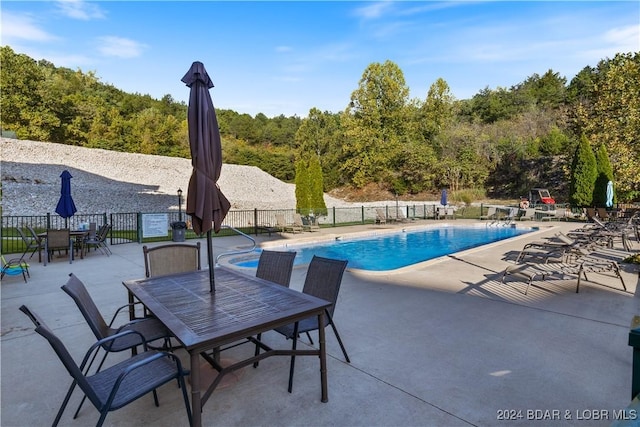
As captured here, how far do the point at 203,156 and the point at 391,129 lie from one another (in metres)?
32.4

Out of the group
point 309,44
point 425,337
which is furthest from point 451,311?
point 309,44

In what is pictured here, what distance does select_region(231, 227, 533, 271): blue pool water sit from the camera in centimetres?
948

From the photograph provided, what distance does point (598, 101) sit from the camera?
17.5m

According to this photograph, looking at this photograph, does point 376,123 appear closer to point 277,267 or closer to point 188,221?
point 188,221

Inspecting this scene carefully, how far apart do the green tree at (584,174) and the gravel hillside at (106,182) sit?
667 inches

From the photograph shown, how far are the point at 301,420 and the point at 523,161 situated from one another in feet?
103

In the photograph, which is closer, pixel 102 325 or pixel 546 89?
pixel 102 325

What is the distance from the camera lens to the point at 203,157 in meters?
2.63

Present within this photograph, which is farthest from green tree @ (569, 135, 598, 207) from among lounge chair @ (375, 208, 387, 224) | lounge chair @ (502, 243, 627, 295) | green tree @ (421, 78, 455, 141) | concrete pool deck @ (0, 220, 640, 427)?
green tree @ (421, 78, 455, 141)

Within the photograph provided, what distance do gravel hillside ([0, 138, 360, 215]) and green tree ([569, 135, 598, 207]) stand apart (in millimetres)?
16954

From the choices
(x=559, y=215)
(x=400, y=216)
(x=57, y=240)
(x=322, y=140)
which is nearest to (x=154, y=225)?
(x=57, y=240)

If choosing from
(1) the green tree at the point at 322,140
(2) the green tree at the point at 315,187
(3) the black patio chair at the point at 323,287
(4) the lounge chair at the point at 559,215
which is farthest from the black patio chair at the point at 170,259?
(1) the green tree at the point at 322,140

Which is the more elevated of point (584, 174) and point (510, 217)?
point (584, 174)

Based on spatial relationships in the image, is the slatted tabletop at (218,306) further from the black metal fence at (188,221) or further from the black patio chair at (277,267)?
the black metal fence at (188,221)
